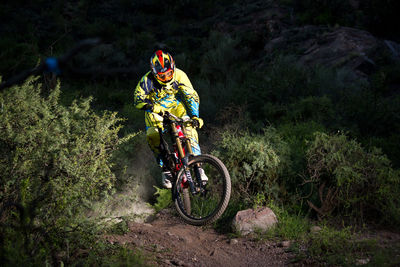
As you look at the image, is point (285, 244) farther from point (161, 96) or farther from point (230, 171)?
point (161, 96)

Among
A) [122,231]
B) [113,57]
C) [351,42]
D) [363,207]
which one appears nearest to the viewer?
[122,231]

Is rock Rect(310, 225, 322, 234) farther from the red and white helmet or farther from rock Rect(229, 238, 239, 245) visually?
the red and white helmet

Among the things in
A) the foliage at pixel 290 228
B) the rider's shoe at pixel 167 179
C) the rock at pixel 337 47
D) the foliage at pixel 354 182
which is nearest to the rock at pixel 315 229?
the foliage at pixel 290 228

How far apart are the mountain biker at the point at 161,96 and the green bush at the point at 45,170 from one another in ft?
2.17

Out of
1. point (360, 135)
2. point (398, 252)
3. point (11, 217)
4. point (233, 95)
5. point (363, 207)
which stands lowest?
point (398, 252)

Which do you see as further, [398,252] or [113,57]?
[113,57]

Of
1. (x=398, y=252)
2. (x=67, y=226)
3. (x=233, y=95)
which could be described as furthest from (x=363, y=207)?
(x=233, y=95)

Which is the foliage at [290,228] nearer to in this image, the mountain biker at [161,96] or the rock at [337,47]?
the mountain biker at [161,96]

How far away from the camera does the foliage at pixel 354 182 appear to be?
5.50 m

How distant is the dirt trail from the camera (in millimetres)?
4625

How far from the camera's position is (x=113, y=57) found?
15.5 metres

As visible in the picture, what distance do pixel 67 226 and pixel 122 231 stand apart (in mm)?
996

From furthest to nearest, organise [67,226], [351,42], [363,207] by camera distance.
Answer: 1. [351,42]
2. [363,207]
3. [67,226]

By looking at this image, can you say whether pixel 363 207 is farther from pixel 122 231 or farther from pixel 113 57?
pixel 113 57
